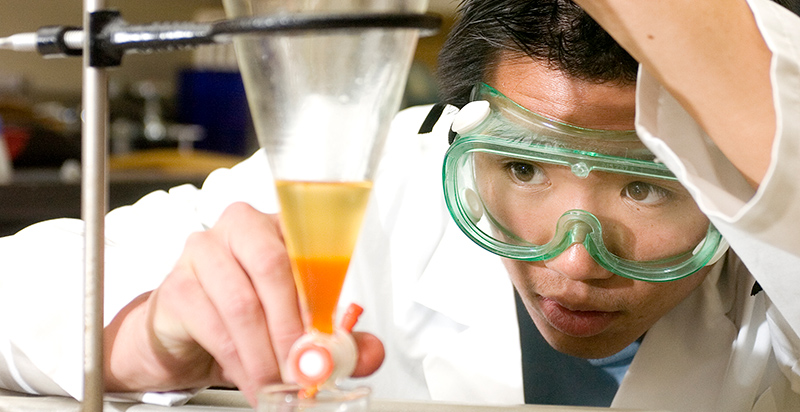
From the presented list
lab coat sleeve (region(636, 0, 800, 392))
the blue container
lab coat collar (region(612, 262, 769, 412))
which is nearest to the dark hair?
lab coat sleeve (region(636, 0, 800, 392))

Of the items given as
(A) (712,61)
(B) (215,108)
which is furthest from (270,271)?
(B) (215,108)

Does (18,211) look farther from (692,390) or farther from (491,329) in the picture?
(692,390)

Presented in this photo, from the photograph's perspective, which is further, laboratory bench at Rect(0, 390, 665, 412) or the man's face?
the man's face

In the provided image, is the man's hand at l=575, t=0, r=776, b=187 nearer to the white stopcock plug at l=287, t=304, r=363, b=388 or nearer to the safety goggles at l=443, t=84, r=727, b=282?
the safety goggles at l=443, t=84, r=727, b=282

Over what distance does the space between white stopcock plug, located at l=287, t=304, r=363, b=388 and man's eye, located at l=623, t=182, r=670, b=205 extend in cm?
57

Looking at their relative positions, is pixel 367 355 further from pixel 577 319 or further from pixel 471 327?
pixel 471 327

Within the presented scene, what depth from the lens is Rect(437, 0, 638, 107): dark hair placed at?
3.10ft

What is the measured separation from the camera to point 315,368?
548 mm

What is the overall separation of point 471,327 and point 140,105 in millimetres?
3526

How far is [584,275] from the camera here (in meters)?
1.04

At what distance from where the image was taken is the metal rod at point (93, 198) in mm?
616

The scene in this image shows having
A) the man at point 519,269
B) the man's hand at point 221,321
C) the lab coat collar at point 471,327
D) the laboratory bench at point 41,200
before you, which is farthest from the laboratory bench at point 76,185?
the man's hand at point 221,321

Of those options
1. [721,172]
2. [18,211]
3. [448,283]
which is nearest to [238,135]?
[18,211]

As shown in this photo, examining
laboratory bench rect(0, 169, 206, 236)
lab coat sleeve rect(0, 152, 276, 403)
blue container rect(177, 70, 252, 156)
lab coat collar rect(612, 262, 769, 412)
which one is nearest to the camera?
lab coat sleeve rect(0, 152, 276, 403)
